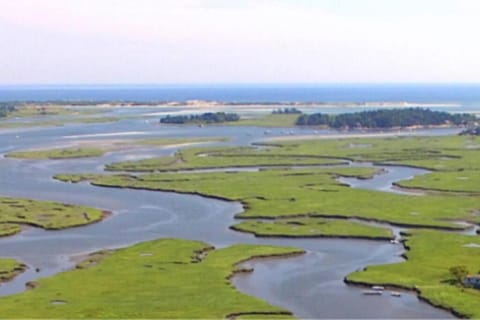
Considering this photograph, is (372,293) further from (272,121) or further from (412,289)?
(272,121)

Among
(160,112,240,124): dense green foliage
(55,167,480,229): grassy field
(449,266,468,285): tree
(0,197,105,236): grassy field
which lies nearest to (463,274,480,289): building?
(449,266,468,285): tree

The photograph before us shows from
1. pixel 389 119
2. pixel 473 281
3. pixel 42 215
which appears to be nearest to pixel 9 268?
pixel 42 215

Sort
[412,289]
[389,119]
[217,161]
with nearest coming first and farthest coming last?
[412,289] → [217,161] → [389,119]

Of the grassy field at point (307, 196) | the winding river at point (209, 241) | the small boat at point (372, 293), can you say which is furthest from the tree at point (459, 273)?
the grassy field at point (307, 196)

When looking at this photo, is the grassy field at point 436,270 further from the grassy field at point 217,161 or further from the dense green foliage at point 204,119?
the dense green foliage at point 204,119

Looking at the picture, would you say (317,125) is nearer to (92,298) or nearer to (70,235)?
(70,235)

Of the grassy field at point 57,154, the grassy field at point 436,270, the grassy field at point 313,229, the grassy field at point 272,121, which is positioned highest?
the grassy field at point 436,270

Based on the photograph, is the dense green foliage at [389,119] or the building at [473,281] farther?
the dense green foliage at [389,119]
